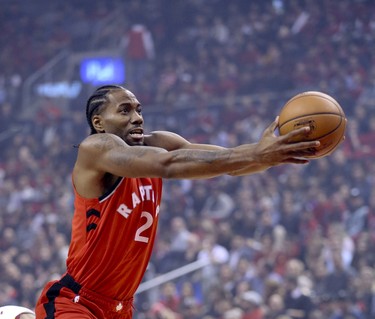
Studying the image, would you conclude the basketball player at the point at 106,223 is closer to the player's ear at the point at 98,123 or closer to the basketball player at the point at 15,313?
the player's ear at the point at 98,123

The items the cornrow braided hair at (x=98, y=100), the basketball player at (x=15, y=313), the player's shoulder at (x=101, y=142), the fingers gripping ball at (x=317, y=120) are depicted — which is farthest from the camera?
the basketball player at (x=15, y=313)

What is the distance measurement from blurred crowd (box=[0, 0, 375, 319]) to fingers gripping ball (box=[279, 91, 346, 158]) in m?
5.11

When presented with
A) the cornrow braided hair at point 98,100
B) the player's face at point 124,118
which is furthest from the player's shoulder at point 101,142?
the cornrow braided hair at point 98,100

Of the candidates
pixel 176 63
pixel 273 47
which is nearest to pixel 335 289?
pixel 273 47

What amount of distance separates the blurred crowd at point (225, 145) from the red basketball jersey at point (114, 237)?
4.68 m

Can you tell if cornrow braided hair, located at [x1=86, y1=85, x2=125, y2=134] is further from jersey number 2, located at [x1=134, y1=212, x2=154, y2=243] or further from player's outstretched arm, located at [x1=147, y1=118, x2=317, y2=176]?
player's outstretched arm, located at [x1=147, y1=118, x2=317, y2=176]

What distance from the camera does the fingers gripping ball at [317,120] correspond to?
3857mm

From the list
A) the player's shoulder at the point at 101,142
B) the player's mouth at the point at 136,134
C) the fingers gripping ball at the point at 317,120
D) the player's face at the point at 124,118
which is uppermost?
the player's face at the point at 124,118

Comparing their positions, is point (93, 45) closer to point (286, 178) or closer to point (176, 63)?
point (176, 63)

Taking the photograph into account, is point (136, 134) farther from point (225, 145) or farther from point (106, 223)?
point (225, 145)

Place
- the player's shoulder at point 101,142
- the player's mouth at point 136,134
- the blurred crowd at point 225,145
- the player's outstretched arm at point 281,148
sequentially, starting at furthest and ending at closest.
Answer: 1. the blurred crowd at point 225,145
2. the player's mouth at point 136,134
3. the player's shoulder at point 101,142
4. the player's outstretched arm at point 281,148

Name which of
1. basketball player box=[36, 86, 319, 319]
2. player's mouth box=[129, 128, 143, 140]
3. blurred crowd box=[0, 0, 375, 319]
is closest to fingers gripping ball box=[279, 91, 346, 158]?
basketball player box=[36, 86, 319, 319]

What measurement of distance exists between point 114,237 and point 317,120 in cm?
132

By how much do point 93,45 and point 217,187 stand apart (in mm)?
6306
